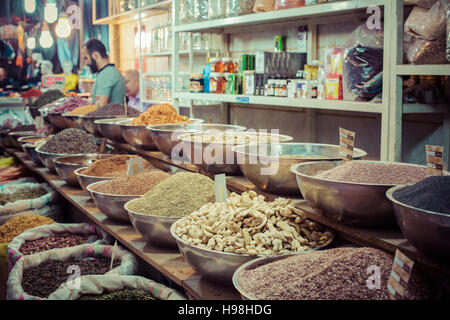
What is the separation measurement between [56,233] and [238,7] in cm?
171

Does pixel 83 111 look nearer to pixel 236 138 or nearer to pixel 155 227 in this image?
pixel 236 138

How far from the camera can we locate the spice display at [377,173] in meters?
1.27

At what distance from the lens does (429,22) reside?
1828mm

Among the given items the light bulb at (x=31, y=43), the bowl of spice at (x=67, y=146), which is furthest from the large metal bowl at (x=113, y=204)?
the light bulb at (x=31, y=43)

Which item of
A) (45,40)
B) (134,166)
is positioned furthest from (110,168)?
(45,40)

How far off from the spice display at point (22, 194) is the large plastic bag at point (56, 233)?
0.88 metres

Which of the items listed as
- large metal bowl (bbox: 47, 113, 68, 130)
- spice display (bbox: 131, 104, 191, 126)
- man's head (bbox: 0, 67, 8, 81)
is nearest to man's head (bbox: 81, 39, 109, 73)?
large metal bowl (bbox: 47, 113, 68, 130)

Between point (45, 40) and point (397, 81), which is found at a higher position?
point (45, 40)

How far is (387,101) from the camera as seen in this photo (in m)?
1.93

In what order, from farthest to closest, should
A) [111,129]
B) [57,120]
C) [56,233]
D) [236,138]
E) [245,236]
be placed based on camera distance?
[57,120] < [111,129] < [56,233] < [236,138] < [245,236]

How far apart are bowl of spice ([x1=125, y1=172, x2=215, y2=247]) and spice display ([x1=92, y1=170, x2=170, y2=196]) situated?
185mm
